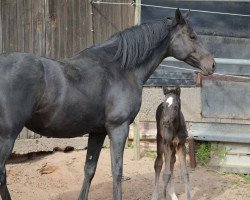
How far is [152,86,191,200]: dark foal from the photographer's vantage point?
618 centimetres

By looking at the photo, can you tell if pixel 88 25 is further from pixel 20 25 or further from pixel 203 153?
pixel 203 153

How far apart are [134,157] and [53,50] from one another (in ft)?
6.69

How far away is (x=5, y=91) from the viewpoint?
4.55 m

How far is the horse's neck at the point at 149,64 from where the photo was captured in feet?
18.1

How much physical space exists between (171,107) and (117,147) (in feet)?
3.88

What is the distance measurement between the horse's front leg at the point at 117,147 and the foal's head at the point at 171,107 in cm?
100

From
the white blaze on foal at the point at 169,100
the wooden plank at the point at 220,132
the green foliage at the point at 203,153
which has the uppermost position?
the white blaze on foal at the point at 169,100

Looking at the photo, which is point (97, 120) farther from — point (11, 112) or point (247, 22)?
point (247, 22)

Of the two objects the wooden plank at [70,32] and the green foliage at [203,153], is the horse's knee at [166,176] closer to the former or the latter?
the green foliage at [203,153]

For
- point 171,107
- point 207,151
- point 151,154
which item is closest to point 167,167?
point 171,107

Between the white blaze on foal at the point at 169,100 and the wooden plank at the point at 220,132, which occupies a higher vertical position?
the white blaze on foal at the point at 169,100

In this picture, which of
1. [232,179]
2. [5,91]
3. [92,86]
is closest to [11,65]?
[5,91]

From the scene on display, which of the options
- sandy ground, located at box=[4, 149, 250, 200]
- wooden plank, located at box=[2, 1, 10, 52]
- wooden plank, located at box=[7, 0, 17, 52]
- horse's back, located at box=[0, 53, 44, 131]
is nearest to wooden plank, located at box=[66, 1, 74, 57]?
wooden plank, located at box=[7, 0, 17, 52]

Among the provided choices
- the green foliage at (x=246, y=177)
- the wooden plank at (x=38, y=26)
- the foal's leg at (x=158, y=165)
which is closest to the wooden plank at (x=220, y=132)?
the green foliage at (x=246, y=177)
